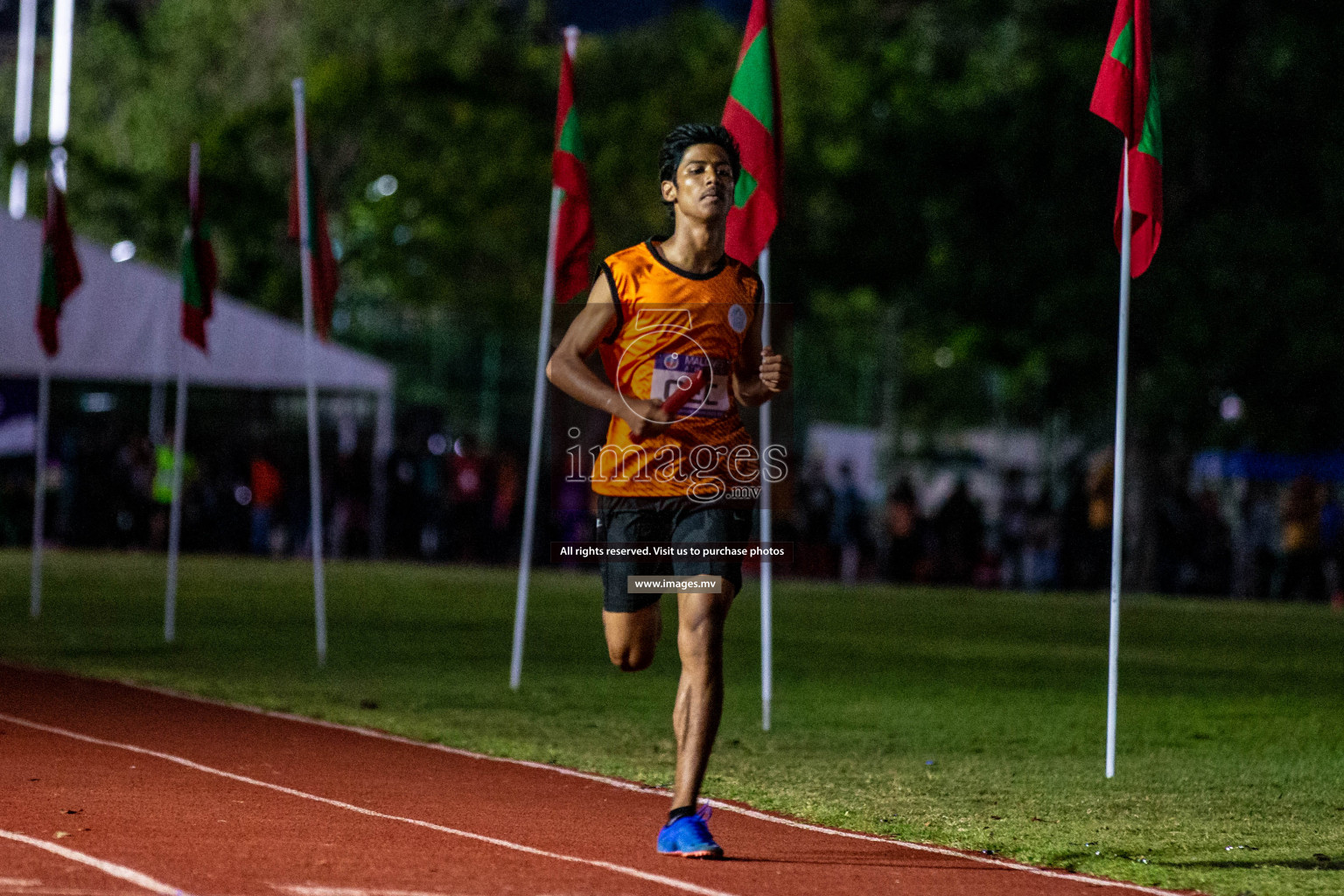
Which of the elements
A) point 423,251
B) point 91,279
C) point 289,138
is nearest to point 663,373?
point 91,279

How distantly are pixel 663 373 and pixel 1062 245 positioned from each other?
2501 cm

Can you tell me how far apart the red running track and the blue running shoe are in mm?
53

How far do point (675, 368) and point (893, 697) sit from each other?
7910 millimetres

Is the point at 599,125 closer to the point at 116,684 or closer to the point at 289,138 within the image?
the point at 289,138

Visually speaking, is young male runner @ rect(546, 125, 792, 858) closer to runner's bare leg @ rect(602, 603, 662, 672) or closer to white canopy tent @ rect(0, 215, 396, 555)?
runner's bare leg @ rect(602, 603, 662, 672)

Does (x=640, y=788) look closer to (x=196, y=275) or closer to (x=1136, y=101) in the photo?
(x=1136, y=101)

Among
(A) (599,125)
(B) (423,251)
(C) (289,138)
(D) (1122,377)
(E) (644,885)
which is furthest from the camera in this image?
(A) (599,125)

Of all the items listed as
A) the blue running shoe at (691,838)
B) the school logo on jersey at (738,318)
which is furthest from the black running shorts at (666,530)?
the blue running shoe at (691,838)

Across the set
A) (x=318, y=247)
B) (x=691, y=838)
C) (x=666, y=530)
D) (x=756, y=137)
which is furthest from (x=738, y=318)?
(x=318, y=247)

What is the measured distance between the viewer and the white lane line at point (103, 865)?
6281 millimetres

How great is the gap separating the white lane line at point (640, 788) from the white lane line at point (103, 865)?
295 centimetres

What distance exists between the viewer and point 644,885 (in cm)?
667

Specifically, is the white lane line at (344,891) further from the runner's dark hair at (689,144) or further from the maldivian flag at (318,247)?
the maldivian flag at (318,247)

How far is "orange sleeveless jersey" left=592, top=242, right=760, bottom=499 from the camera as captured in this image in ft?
23.1
